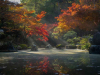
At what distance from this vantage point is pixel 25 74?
4.75 metres

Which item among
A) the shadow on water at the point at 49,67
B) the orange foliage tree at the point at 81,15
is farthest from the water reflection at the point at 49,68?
the orange foliage tree at the point at 81,15

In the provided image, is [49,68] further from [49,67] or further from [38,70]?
[38,70]

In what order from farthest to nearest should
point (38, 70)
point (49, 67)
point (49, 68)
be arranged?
point (49, 67), point (49, 68), point (38, 70)

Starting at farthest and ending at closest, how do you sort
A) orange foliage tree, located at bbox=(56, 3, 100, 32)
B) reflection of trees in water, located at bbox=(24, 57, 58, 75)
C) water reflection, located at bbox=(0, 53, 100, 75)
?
orange foliage tree, located at bbox=(56, 3, 100, 32) < water reflection, located at bbox=(0, 53, 100, 75) < reflection of trees in water, located at bbox=(24, 57, 58, 75)

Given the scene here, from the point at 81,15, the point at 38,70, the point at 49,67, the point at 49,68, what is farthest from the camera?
the point at 81,15

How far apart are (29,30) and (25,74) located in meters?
20.8

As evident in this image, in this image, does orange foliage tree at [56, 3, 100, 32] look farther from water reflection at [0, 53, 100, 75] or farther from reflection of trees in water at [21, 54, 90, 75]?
reflection of trees in water at [21, 54, 90, 75]

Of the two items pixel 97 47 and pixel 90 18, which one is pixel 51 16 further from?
pixel 97 47

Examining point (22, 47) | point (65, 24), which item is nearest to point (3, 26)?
point (22, 47)

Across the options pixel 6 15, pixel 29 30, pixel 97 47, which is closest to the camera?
pixel 97 47

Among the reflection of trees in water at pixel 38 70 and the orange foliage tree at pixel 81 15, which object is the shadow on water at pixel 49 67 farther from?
the orange foliage tree at pixel 81 15

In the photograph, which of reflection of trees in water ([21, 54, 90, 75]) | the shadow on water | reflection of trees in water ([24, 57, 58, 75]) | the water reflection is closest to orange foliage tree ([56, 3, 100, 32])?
the shadow on water

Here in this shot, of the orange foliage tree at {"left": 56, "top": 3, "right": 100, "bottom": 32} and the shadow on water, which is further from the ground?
the orange foliage tree at {"left": 56, "top": 3, "right": 100, "bottom": 32}

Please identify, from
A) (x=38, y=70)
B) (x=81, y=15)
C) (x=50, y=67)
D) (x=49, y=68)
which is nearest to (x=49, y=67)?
(x=50, y=67)
